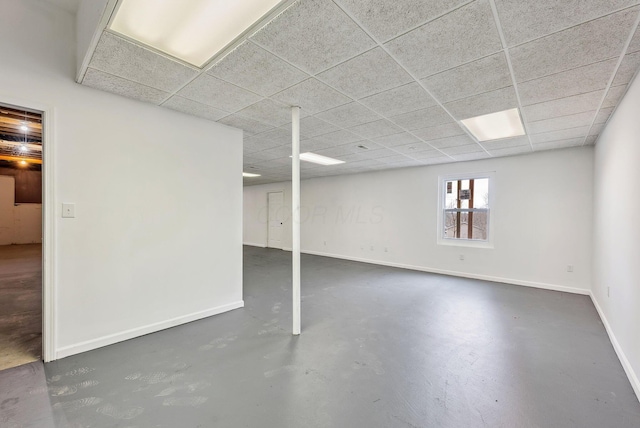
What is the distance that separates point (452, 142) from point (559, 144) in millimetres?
1695

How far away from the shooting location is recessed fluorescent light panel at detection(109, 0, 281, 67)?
1.52 metres

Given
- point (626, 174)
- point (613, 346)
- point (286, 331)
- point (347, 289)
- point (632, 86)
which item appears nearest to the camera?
point (632, 86)

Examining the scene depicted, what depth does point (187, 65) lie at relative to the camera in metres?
2.06

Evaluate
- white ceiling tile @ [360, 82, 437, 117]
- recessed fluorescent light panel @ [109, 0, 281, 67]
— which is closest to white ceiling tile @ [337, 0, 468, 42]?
recessed fluorescent light panel @ [109, 0, 281, 67]

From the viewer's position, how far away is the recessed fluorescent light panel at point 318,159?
17.1ft

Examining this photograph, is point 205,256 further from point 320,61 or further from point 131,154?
point 320,61

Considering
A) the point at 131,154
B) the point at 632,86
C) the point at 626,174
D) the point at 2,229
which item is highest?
the point at 632,86

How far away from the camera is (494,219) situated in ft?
16.8

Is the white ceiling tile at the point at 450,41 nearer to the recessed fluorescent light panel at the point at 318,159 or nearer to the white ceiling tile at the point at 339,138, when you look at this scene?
the white ceiling tile at the point at 339,138

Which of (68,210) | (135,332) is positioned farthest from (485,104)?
(135,332)

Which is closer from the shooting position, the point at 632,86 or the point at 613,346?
the point at 632,86

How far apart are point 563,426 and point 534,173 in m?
4.34

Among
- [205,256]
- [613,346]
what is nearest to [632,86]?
[613,346]

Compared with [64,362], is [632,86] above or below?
above
